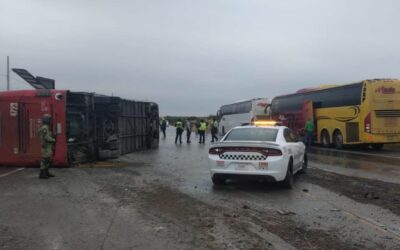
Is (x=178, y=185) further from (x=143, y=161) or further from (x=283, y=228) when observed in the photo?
(x=143, y=161)

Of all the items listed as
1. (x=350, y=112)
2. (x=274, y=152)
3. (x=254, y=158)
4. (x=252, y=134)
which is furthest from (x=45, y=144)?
(x=350, y=112)

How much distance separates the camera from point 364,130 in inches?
988

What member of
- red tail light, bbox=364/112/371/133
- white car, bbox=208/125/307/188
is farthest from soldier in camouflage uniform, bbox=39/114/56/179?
red tail light, bbox=364/112/371/133

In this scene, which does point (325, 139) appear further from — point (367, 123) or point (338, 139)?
point (367, 123)

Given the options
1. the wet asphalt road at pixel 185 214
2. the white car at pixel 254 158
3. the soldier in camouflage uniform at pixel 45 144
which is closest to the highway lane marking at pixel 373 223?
the wet asphalt road at pixel 185 214

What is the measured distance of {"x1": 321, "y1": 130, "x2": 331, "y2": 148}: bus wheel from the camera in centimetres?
2894

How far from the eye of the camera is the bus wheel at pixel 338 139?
1081 inches

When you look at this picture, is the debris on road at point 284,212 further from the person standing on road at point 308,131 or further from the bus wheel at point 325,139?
the bus wheel at point 325,139

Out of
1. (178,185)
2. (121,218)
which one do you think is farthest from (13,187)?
(121,218)

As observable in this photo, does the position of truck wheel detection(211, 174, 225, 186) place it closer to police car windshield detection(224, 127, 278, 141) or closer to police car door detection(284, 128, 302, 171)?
police car windshield detection(224, 127, 278, 141)

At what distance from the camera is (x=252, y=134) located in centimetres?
1262

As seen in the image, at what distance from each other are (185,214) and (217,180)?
354 centimetres

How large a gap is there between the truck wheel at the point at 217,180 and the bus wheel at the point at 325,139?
57.9 ft

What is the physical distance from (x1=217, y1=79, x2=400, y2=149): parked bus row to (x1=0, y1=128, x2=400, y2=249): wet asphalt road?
36.5ft
